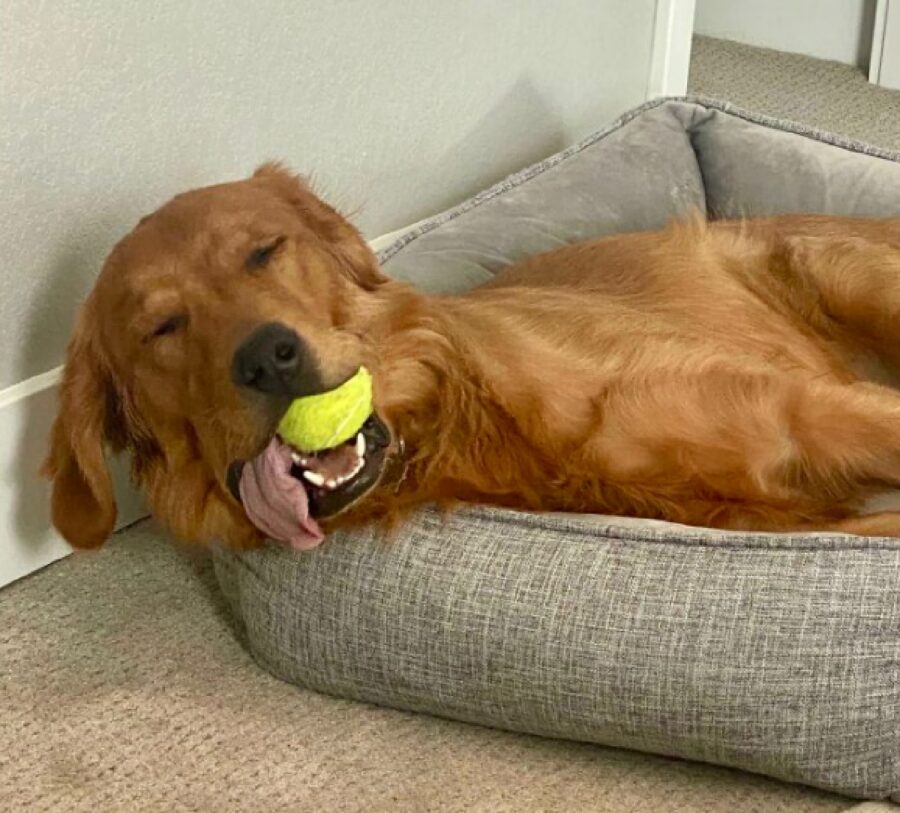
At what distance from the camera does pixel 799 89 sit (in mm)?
5004

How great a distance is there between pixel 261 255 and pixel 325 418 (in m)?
0.31

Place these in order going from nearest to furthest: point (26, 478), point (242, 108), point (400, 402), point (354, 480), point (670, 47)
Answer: point (354, 480)
point (400, 402)
point (26, 478)
point (242, 108)
point (670, 47)

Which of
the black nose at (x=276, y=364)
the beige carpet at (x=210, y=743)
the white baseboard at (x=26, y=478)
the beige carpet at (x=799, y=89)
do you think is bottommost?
the beige carpet at (x=210, y=743)

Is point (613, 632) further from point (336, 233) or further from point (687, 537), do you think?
point (336, 233)

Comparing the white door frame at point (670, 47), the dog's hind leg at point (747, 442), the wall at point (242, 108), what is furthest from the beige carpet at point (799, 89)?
the dog's hind leg at point (747, 442)

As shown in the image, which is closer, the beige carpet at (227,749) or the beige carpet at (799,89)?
the beige carpet at (227,749)

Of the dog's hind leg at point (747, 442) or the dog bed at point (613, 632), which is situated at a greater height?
the dog's hind leg at point (747, 442)

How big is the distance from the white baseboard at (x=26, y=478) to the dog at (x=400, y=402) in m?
0.39

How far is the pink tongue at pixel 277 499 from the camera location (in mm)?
2000

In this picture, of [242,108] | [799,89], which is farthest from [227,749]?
[799,89]

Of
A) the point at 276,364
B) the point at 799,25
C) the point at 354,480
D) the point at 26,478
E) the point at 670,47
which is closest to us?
the point at 276,364

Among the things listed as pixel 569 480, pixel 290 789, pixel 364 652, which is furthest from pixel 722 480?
pixel 290 789

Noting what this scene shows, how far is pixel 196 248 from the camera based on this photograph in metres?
2.08

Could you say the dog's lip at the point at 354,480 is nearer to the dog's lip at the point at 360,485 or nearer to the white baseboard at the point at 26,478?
the dog's lip at the point at 360,485
